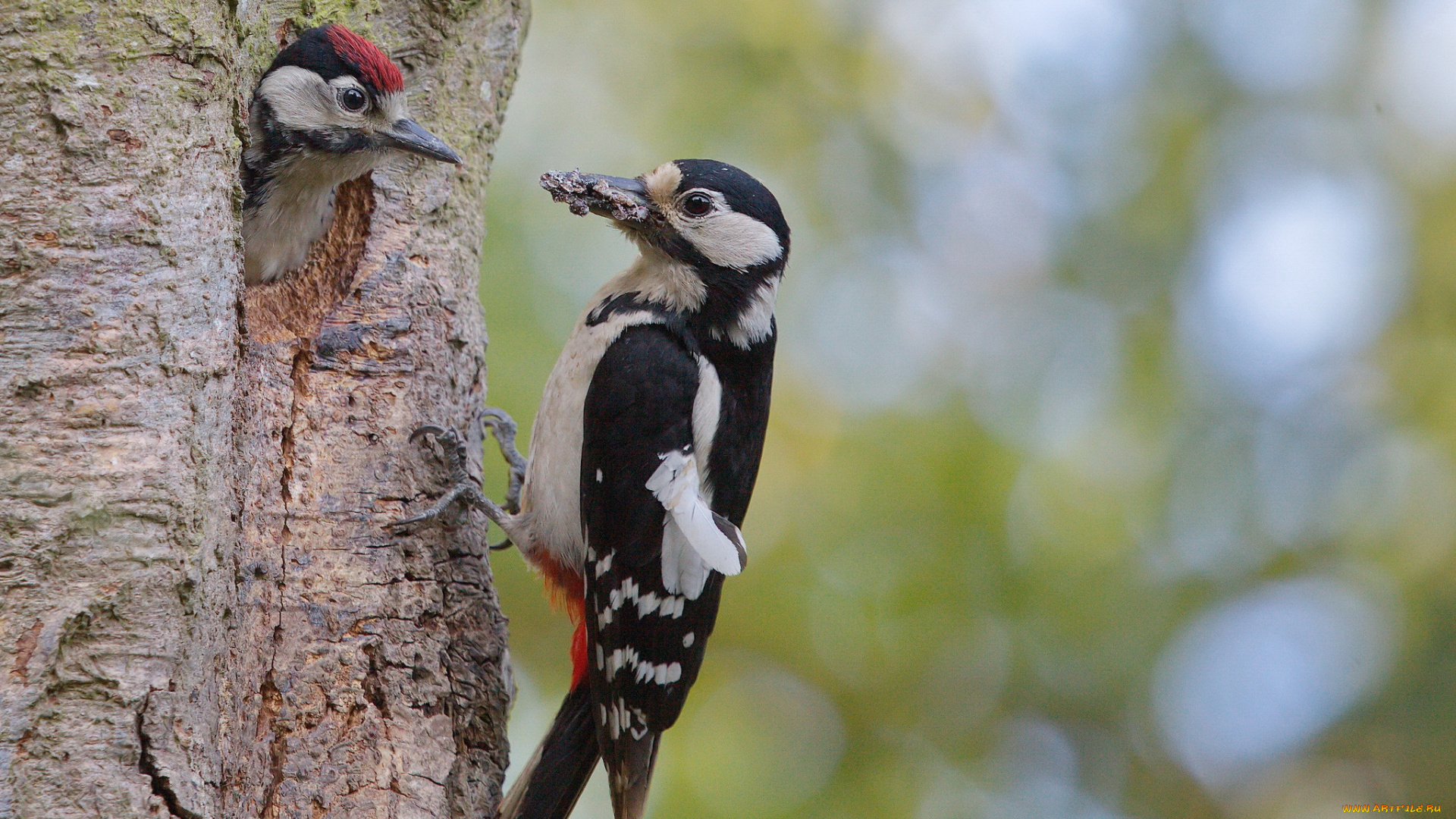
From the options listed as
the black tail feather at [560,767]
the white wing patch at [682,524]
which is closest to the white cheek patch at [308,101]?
the white wing patch at [682,524]

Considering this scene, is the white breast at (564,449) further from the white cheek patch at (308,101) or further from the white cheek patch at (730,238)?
the white cheek patch at (308,101)

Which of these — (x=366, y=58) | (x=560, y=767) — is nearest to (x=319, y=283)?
(x=366, y=58)

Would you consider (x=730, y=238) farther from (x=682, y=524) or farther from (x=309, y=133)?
(x=309, y=133)

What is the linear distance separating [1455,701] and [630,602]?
294 centimetres

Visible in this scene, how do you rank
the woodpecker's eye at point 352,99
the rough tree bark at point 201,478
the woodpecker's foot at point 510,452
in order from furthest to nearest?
the woodpecker's foot at point 510,452
the woodpecker's eye at point 352,99
the rough tree bark at point 201,478

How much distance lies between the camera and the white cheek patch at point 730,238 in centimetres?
295

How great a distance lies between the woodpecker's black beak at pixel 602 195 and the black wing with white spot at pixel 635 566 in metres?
0.35

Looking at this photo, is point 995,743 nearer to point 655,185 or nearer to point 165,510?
point 655,185

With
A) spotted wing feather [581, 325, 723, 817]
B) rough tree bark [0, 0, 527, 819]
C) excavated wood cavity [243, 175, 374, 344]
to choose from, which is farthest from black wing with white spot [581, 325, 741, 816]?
excavated wood cavity [243, 175, 374, 344]

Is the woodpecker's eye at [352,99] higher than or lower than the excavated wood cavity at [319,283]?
higher

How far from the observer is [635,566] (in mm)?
2754

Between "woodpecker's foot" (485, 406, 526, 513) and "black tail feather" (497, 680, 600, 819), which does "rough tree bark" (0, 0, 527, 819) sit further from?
"woodpecker's foot" (485, 406, 526, 513)

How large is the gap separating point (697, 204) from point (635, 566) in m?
0.92

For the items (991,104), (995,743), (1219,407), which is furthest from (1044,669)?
(991,104)
